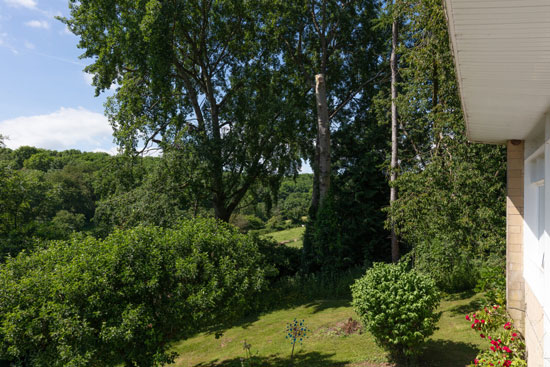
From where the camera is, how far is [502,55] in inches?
86.0

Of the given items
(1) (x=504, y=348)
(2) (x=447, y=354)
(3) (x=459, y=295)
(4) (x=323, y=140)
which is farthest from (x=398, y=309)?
(4) (x=323, y=140)

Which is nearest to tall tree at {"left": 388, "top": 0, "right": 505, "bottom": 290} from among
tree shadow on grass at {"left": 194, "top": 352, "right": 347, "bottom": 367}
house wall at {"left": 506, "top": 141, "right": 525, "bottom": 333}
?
house wall at {"left": 506, "top": 141, "right": 525, "bottom": 333}

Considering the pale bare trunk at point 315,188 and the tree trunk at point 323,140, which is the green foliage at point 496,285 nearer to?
the tree trunk at point 323,140

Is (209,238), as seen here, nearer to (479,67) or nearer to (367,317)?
(367,317)

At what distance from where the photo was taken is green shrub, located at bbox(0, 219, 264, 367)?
4.93 m

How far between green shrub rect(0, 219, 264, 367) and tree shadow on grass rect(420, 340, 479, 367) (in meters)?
3.15

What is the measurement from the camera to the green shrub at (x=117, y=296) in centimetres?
493

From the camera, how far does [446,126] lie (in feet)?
26.6

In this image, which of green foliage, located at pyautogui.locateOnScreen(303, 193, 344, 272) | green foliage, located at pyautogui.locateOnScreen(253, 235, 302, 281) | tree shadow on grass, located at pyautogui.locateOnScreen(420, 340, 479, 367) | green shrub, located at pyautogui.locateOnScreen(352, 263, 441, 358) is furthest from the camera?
green foliage, located at pyautogui.locateOnScreen(253, 235, 302, 281)

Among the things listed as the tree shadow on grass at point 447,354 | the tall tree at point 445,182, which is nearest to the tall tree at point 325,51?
the tall tree at point 445,182

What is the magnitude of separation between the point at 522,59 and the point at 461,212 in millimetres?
6178

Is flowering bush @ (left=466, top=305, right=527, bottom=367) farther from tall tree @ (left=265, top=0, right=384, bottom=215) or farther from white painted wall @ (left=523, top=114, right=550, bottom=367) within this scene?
tall tree @ (left=265, top=0, right=384, bottom=215)

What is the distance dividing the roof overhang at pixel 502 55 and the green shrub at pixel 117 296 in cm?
472

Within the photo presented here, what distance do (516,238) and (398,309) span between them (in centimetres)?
199
